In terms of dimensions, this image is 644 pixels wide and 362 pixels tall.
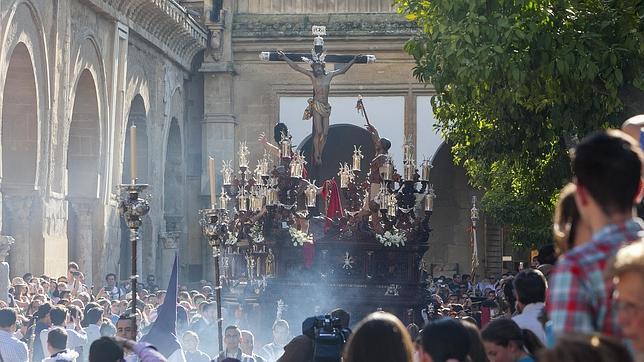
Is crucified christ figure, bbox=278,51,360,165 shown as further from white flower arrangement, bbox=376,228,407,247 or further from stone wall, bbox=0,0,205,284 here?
stone wall, bbox=0,0,205,284

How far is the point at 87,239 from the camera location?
25.8 m

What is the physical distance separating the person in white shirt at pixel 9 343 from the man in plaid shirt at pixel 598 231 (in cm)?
725

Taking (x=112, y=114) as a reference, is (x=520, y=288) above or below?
below

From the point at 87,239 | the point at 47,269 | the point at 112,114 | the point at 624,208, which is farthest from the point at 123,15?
the point at 624,208

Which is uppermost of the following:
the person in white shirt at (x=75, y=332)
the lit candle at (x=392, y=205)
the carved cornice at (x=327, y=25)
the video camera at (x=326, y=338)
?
the carved cornice at (x=327, y=25)

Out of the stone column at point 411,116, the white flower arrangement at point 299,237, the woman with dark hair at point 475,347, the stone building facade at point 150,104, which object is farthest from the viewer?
the stone column at point 411,116

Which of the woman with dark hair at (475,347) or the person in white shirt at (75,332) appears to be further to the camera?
the person in white shirt at (75,332)

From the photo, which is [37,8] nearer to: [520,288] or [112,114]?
[112,114]

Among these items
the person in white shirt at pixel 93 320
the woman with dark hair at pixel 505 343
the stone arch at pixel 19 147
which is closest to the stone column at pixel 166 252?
the stone arch at pixel 19 147

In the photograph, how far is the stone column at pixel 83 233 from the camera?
84.4ft

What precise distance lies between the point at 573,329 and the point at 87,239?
2290 centimetres

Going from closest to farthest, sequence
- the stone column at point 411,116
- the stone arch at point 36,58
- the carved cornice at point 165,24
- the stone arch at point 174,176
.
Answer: the stone arch at point 36,58 < the carved cornice at point 165,24 < the stone arch at point 174,176 < the stone column at point 411,116

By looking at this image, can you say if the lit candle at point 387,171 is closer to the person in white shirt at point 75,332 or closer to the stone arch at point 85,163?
the person in white shirt at point 75,332

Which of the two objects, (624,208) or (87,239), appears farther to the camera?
(87,239)
